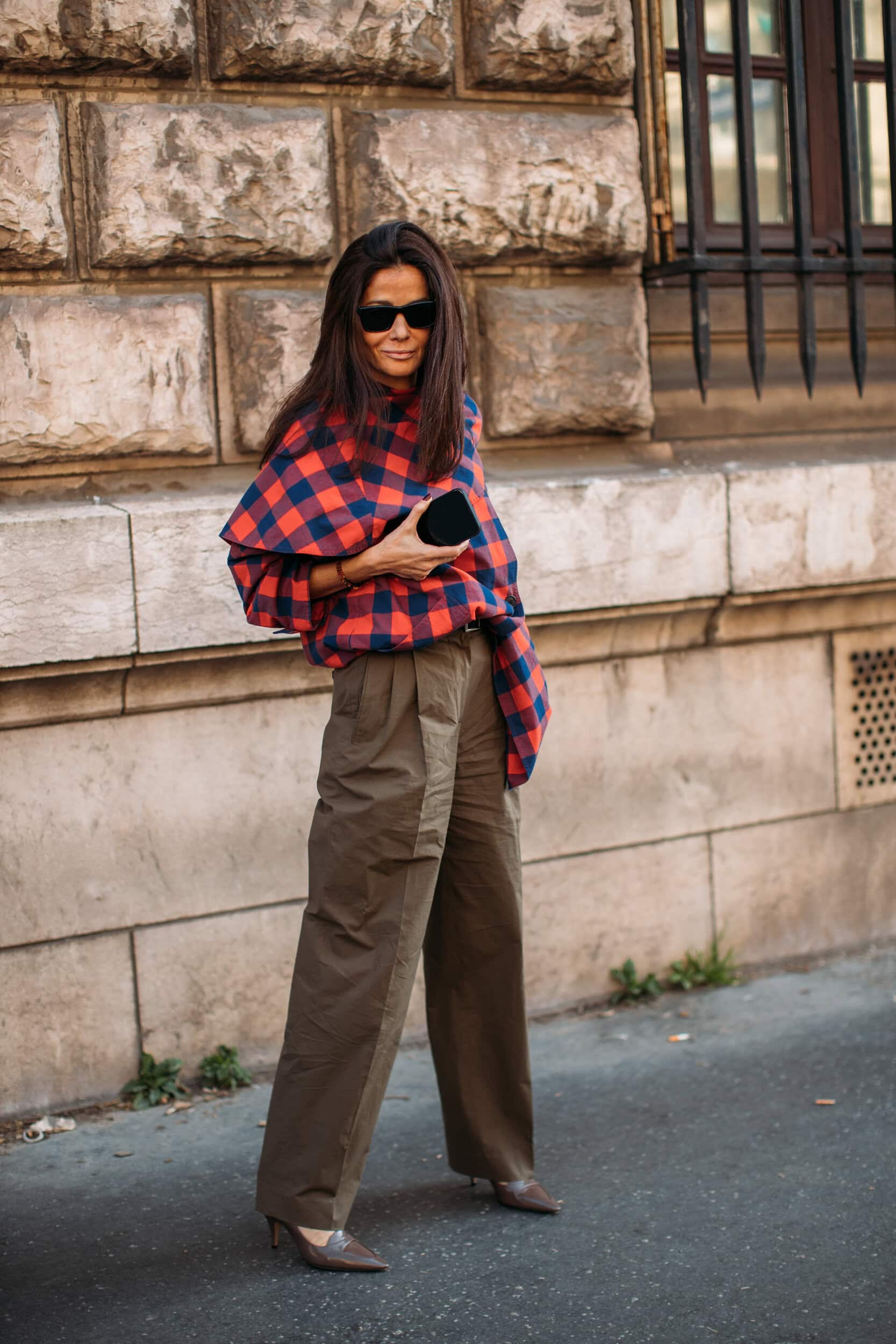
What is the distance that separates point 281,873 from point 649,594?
4.25ft

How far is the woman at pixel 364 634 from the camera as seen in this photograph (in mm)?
2633

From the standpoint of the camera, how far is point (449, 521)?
2.60m

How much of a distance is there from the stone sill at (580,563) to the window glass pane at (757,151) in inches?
35.4

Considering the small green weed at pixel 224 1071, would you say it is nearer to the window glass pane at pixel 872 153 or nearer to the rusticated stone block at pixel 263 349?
the rusticated stone block at pixel 263 349

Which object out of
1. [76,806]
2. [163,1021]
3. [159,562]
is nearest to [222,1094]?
[163,1021]

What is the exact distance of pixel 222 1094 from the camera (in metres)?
3.63

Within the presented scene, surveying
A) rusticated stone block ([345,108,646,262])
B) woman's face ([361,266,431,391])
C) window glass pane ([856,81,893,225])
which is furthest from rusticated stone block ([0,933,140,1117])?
window glass pane ([856,81,893,225])

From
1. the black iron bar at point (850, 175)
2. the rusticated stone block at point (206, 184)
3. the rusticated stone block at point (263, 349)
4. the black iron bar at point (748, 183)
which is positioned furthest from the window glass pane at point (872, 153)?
the rusticated stone block at point (263, 349)

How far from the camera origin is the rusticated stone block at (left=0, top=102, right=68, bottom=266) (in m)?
3.39

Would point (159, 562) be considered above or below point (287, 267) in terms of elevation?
below

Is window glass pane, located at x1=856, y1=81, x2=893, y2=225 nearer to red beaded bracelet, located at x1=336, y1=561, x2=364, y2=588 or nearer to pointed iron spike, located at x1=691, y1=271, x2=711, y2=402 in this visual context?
pointed iron spike, located at x1=691, y1=271, x2=711, y2=402

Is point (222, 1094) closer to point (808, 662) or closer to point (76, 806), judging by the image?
point (76, 806)

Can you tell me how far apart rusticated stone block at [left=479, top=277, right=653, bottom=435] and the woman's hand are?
1.52m

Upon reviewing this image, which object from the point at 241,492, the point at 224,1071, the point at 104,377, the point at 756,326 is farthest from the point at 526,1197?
the point at 756,326
